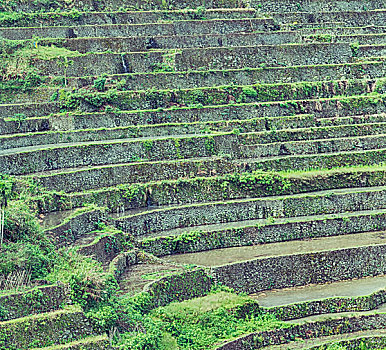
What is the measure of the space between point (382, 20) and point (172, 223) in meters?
18.1

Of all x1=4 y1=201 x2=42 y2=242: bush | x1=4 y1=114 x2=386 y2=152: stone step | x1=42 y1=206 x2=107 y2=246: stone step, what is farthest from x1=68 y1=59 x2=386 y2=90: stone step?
x1=4 y1=201 x2=42 y2=242: bush

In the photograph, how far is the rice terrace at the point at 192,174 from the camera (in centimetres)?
2797

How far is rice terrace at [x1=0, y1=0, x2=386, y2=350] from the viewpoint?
91.8 feet

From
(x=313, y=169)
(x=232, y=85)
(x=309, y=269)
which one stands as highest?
(x=232, y=85)

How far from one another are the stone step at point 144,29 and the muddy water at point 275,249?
12613 mm

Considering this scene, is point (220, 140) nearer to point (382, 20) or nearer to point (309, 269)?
point (309, 269)

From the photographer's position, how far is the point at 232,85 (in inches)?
1602

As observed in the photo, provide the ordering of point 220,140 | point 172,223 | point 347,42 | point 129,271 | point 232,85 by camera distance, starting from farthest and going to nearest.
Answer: point 347,42, point 232,85, point 220,140, point 172,223, point 129,271

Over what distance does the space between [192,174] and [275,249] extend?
425cm

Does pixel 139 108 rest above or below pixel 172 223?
above

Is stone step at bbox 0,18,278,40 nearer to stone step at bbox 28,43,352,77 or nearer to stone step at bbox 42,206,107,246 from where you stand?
stone step at bbox 28,43,352,77

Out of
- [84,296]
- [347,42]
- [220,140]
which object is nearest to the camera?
[84,296]

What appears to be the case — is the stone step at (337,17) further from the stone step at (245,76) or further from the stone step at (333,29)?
the stone step at (245,76)

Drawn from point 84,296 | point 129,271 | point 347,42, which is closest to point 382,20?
point 347,42
